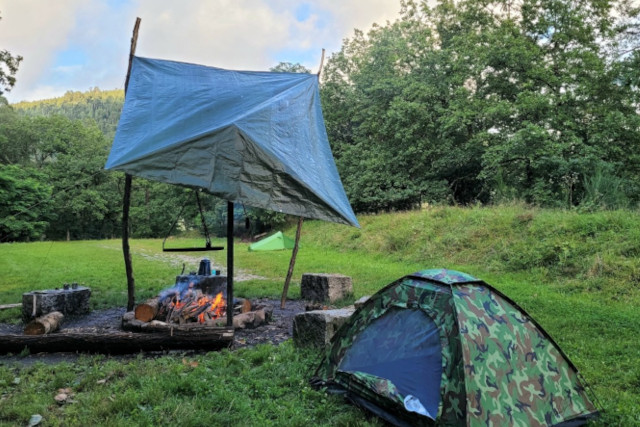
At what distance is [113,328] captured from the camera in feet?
20.9

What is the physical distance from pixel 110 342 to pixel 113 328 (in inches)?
56.1

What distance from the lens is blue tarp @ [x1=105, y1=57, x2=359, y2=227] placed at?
4.86m

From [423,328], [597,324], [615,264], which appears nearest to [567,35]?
[615,264]

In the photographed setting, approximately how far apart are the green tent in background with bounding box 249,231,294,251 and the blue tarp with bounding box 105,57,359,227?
1384 centimetres

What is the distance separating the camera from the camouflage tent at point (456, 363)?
10.6 ft

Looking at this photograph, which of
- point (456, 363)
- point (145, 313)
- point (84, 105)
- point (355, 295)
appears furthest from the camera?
point (84, 105)

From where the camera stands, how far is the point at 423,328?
367cm

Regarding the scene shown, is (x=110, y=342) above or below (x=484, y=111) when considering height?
below

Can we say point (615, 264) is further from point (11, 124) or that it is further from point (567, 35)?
point (11, 124)

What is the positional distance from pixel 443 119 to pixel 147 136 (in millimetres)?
16509

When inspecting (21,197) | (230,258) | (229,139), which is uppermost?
(229,139)

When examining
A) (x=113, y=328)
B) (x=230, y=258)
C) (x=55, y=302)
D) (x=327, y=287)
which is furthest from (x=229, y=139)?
(x=55, y=302)

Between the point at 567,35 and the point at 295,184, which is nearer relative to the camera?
the point at 295,184

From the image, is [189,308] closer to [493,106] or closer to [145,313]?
[145,313]
